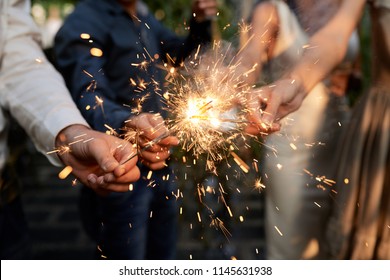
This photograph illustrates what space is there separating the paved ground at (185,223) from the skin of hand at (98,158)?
132 cm

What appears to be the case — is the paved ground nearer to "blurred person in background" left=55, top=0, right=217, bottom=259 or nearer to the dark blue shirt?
"blurred person in background" left=55, top=0, right=217, bottom=259

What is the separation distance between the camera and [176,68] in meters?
1.83

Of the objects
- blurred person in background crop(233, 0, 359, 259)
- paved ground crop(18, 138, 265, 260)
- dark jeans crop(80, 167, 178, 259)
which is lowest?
paved ground crop(18, 138, 265, 260)

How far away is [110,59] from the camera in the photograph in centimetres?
177

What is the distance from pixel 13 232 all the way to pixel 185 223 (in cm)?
155

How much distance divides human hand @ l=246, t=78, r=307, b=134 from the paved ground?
115 cm

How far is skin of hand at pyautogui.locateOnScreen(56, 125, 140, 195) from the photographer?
1.24 meters

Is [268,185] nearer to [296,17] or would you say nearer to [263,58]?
[263,58]

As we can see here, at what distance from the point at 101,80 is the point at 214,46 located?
424 mm

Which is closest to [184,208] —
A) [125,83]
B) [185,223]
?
[185,223]

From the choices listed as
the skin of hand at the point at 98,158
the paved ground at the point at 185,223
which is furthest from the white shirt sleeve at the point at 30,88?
the paved ground at the point at 185,223

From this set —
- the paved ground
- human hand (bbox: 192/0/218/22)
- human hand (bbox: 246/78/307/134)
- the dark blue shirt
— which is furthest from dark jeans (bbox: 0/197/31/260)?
the paved ground

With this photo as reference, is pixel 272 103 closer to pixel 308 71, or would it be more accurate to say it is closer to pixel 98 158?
pixel 308 71

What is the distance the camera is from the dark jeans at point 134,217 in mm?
1830
